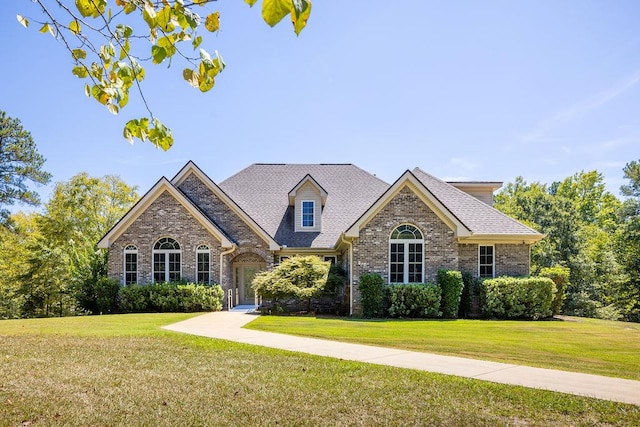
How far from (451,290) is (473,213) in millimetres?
4513

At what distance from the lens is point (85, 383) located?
6.92 metres

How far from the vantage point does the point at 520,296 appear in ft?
60.1

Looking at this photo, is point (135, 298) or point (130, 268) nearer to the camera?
point (135, 298)

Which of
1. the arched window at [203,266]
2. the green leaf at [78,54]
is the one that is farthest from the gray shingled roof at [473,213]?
the green leaf at [78,54]

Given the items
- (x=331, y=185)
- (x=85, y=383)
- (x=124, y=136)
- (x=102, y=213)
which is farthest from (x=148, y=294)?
(x=102, y=213)

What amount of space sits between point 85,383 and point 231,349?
333cm

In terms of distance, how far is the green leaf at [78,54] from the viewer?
387 cm

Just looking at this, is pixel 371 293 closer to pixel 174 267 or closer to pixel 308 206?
pixel 308 206

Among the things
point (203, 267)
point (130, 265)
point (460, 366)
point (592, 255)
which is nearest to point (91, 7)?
point (460, 366)

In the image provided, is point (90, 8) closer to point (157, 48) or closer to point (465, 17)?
point (157, 48)

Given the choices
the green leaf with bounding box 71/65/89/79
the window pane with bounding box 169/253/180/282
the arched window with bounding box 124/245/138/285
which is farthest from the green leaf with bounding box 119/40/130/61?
the arched window with bounding box 124/245/138/285

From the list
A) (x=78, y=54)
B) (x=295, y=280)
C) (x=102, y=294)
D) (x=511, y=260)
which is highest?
(x=78, y=54)

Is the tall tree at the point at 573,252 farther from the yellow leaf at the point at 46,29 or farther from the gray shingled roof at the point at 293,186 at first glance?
the yellow leaf at the point at 46,29

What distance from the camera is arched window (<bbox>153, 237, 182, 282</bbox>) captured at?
2114cm
